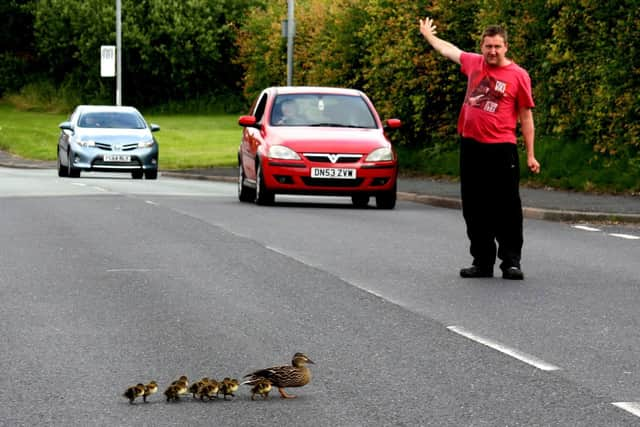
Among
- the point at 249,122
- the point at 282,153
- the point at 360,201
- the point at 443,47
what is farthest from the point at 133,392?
the point at 360,201

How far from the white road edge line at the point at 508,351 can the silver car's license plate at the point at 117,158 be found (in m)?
22.3

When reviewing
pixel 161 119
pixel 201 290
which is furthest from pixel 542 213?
pixel 161 119

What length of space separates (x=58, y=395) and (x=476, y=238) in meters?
5.65

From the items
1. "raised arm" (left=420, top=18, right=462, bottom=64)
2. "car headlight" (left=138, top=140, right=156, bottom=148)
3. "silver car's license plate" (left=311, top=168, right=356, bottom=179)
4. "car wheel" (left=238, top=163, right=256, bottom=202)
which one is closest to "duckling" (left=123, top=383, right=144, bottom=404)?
"raised arm" (left=420, top=18, right=462, bottom=64)

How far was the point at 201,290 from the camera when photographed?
10875 millimetres

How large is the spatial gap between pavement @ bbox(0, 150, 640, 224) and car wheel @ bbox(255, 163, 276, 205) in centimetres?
268

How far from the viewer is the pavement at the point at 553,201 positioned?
18.3 metres

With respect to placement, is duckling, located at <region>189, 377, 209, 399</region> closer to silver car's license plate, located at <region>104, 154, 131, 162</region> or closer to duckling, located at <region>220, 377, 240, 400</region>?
duckling, located at <region>220, 377, 240, 400</region>

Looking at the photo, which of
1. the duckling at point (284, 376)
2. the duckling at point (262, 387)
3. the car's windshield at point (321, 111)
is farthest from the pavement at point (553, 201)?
the duckling at point (262, 387)

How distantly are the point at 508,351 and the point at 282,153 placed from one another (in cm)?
1256

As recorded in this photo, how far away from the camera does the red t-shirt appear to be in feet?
37.6

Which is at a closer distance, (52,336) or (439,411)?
(439,411)

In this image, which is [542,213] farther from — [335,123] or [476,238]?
[476,238]

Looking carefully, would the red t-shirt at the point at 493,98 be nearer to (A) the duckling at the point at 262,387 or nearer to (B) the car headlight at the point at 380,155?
(A) the duckling at the point at 262,387
